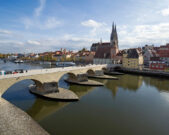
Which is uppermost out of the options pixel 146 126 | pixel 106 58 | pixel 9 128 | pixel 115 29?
pixel 115 29

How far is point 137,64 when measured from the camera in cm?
4241

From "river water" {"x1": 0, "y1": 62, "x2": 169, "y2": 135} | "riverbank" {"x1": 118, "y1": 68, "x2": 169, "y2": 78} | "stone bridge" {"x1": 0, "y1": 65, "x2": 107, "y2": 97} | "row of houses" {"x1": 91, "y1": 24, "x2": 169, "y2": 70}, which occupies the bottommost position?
"river water" {"x1": 0, "y1": 62, "x2": 169, "y2": 135}

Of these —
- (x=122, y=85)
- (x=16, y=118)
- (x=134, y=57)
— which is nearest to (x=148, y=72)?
(x=134, y=57)

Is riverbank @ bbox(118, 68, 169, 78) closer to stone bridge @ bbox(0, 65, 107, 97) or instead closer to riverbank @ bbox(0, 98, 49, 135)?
stone bridge @ bbox(0, 65, 107, 97)

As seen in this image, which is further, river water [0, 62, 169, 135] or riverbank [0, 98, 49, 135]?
river water [0, 62, 169, 135]

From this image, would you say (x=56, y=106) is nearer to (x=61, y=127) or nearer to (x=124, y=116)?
(x=61, y=127)

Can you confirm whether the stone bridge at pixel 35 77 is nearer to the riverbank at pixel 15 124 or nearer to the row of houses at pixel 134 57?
the riverbank at pixel 15 124

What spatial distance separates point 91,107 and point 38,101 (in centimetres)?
706

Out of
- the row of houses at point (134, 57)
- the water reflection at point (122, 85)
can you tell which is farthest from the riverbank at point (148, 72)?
the water reflection at point (122, 85)

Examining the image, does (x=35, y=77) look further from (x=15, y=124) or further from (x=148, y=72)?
(x=148, y=72)

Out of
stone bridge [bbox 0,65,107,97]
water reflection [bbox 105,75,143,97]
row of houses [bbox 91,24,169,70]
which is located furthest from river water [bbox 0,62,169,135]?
row of houses [bbox 91,24,169,70]

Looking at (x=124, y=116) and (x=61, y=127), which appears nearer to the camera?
(x=61, y=127)

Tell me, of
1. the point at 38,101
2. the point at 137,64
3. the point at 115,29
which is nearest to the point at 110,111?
the point at 38,101

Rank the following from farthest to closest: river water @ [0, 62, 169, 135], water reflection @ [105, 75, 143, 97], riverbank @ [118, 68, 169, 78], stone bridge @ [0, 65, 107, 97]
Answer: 1. riverbank @ [118, 68, 169, 78]
2. water reflection @ [105, 75, 143, 97]
3. stone bridge @ [0, 65, 107, 97]
4. river water @ [0, 62, 169, 135]
